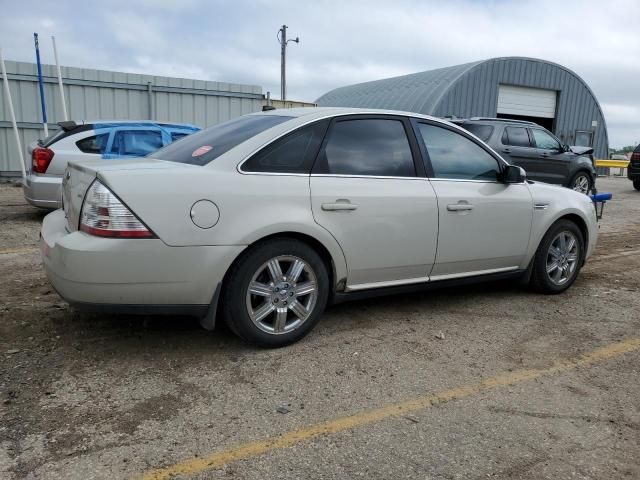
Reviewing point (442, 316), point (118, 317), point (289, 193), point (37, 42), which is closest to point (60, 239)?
point (118, 317)

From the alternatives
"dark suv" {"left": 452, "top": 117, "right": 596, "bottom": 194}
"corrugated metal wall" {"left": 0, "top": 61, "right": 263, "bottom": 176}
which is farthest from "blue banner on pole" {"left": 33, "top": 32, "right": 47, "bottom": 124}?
"dark suv" {"left": 452, "top": 117, "right": 596, "bottom": 194}

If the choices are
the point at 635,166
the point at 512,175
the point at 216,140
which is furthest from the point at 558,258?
the point at 635,166

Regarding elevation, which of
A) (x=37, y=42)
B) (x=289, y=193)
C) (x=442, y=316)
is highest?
(x=37, y=42)

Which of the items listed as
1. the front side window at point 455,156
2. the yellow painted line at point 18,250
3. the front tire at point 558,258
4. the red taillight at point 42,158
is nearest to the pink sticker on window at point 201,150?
the front side window at point 455,156

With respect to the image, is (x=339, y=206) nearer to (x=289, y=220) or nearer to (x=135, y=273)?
(x=289, y=220)

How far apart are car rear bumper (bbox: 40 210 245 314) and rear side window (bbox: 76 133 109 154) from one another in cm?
532

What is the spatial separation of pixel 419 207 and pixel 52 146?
19.7ft

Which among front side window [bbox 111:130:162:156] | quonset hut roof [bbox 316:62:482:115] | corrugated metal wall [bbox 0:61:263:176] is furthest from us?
quonset hut roof [bbox 316:62:482:115]

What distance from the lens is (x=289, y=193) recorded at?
3609 mm

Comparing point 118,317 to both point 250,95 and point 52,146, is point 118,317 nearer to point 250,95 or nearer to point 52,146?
point 52,146

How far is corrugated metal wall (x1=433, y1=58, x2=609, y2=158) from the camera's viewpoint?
76.9ft

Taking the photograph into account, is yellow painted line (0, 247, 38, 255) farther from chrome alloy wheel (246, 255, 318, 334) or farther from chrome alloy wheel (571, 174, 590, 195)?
chrome alloy wheel (571, 174, 590, 195)

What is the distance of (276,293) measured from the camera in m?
3.61

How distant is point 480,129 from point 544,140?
67.0 inches
